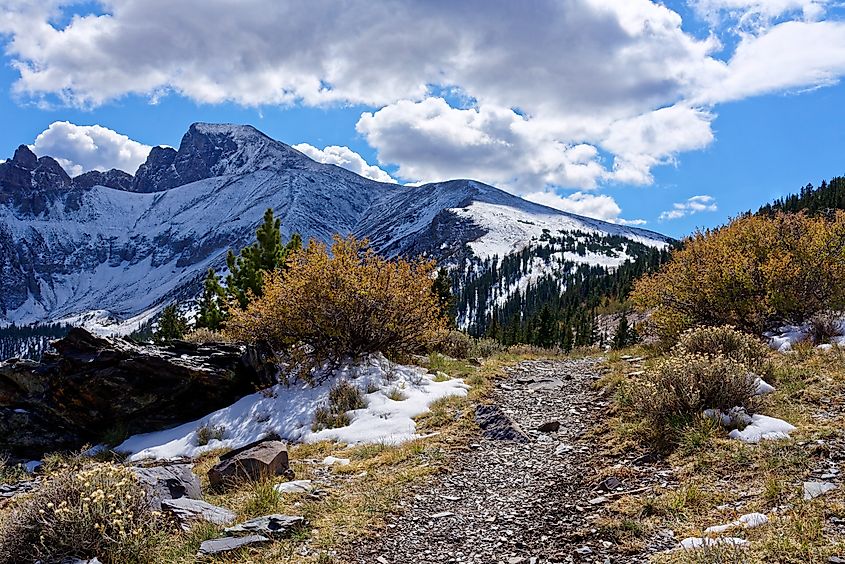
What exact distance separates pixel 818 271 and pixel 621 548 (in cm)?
1689

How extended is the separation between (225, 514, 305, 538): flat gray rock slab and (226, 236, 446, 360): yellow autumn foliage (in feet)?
31.1

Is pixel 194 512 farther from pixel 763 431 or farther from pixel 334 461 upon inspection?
pixel 763 431

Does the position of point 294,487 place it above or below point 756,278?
below

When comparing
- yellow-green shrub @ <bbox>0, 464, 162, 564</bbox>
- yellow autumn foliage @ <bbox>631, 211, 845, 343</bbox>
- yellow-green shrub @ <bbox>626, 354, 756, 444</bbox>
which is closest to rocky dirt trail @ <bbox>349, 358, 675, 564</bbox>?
yellow-green shrub @ <bbox>626, 354, 756, 444</bbox>

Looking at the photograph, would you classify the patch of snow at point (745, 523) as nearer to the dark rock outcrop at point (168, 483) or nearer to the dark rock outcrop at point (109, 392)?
the dark rock outcrop at point (168, 483)

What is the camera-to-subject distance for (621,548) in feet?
18.5

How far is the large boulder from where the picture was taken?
888 cm

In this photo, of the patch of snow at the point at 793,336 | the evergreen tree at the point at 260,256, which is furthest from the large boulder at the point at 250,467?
the evergreen tree at the point at 260,256

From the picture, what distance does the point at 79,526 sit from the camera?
590 centimetres

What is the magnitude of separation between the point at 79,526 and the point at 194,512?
1381 millimetres

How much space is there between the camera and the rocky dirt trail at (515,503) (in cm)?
602

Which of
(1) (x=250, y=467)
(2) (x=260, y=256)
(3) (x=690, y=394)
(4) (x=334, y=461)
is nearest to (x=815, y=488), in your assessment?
(3) (x=690, y=394)

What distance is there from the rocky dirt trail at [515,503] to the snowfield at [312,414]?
2.34 meters

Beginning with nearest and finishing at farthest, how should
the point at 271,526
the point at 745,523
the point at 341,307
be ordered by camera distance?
1. the point at 745,523
2. the point at 271,526
3. the point at 341,307
